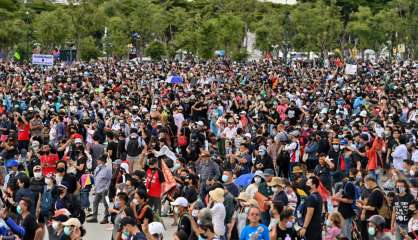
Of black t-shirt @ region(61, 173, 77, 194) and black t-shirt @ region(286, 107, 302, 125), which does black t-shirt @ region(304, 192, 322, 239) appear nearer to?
black t-shirt @ region(61, 173, 77, 194)

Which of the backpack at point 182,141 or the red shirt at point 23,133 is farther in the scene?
the red shirt at point 23,133

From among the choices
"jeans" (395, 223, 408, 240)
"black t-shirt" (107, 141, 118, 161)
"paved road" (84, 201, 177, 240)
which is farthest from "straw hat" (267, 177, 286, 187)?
"black t-shirt" (107, 141, 118, 161)

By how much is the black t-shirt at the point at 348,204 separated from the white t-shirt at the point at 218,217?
192 cm

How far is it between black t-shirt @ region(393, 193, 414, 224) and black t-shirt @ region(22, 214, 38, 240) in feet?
15.4

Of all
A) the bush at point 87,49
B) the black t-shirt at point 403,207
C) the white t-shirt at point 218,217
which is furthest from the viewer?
the bush at point 87,49

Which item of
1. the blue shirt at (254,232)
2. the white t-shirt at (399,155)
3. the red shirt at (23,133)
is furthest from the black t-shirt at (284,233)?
the red shirt at (23,133)

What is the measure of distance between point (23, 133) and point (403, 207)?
12.5 metres

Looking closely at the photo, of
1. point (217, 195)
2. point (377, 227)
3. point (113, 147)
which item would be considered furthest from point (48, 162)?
point (377, 227)

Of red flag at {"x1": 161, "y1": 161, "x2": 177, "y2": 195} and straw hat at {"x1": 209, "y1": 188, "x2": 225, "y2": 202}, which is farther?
red flag at {"x1": 161, "y1": 161, "x2": 177, "y2": 195}

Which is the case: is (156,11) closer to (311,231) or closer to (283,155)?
(283,155)

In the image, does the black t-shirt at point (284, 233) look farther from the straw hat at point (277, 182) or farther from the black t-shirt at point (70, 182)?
the black t-shirt at point (70, 182)

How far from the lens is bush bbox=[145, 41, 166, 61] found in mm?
74188

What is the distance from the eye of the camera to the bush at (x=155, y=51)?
74.2 meters

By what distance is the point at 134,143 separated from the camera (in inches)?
818
